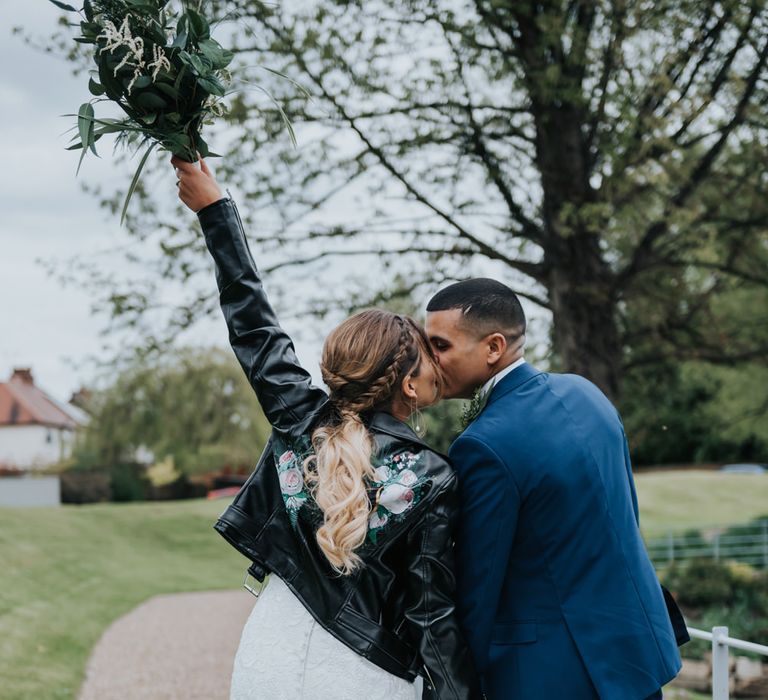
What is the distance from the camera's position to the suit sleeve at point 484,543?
2451mm

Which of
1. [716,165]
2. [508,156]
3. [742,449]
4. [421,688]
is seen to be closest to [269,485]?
[421,688]

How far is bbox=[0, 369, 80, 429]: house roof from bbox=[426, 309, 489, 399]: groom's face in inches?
2255

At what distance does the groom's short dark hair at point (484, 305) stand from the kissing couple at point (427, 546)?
19 centimetres

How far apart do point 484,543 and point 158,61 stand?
5.28ft

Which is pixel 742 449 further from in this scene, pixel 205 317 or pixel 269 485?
pixel 269 485

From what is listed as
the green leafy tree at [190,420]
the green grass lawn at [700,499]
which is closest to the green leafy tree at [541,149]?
the green grass lawn at [700,499]

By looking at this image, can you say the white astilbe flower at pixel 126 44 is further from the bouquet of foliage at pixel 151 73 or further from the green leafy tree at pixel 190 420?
the green leafy tree at pixel 190 420

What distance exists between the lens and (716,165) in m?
11.2

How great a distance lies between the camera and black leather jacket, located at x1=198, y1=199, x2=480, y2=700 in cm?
241

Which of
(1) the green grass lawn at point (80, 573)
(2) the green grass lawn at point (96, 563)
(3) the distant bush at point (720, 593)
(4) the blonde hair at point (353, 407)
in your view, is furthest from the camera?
(3) the distant bush at point (720, 593)

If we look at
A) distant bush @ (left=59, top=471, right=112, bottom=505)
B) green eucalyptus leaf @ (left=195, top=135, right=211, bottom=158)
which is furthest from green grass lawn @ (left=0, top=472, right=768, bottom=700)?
green eucalyptus leaf @ (left=195, top=135, right=211, bottom=158)

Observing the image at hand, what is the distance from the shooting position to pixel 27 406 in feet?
194

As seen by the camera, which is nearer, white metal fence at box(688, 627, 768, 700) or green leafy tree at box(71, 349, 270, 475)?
white metal fence at box(688, 627, 768, 700)

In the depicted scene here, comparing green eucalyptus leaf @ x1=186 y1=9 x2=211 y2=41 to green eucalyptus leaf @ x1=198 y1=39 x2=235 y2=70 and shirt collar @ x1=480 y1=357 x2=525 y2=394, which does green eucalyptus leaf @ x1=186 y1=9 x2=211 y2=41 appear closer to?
green eucalyptus leaf @ x1=198 y1=39 x2=235 y2=70
